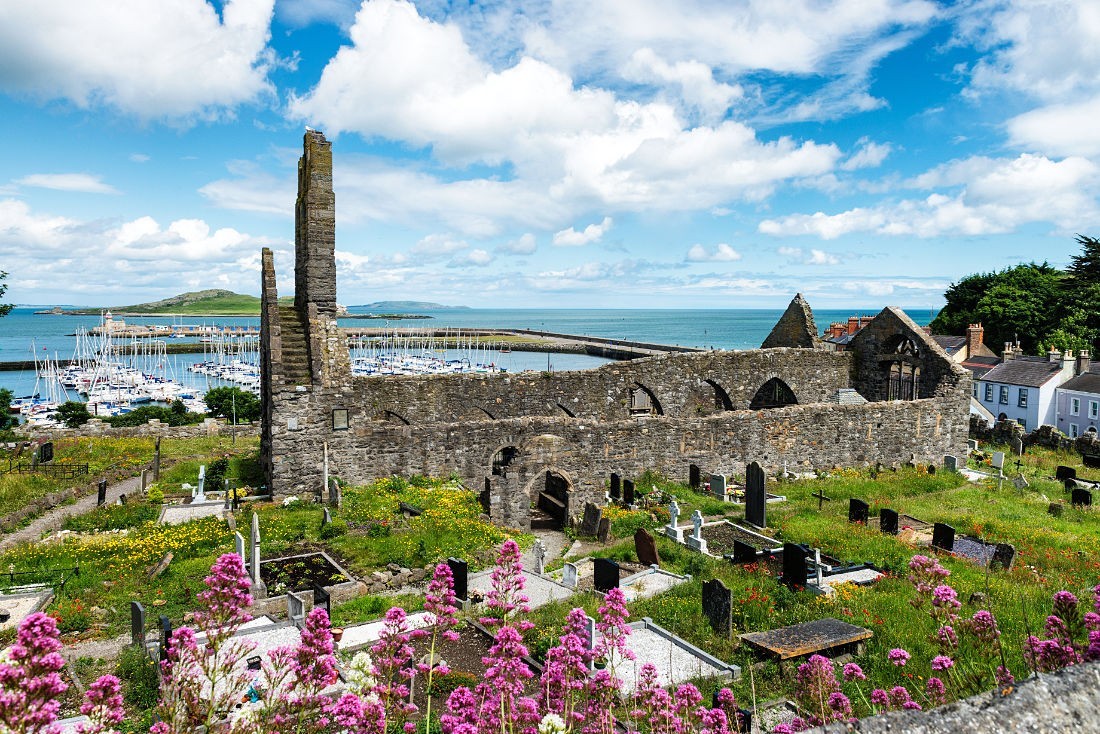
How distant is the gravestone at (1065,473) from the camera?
2206cm

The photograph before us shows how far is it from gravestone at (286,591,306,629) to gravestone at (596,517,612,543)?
25.4 ft

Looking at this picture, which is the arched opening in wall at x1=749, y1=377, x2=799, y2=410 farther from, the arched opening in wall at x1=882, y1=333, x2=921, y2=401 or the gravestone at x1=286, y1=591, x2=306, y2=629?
the gravestone at x1=286, y1=591, x2=306, y2=629

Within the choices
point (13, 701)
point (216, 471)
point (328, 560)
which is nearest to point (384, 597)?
point (328, 560)

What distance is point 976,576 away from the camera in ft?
41.0

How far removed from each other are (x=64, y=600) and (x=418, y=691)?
7.58m

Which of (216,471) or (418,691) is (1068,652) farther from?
(216,471)

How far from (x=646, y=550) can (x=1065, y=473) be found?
55.3 feet

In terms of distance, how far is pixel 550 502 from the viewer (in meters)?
19.9

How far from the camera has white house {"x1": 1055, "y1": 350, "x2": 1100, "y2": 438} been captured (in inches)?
1362

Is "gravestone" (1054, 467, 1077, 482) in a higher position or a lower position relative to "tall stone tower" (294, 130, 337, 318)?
lower

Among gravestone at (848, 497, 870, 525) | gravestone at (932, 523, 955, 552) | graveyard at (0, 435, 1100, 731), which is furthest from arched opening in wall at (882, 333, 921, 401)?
gravestone at (932, 523, 955, 552)

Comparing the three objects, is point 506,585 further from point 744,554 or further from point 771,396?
point 771,396

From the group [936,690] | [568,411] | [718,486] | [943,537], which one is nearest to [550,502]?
[718,486]

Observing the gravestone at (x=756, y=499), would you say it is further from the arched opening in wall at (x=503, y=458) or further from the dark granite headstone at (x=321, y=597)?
the dark granite headstone at (x=321, y=597)
